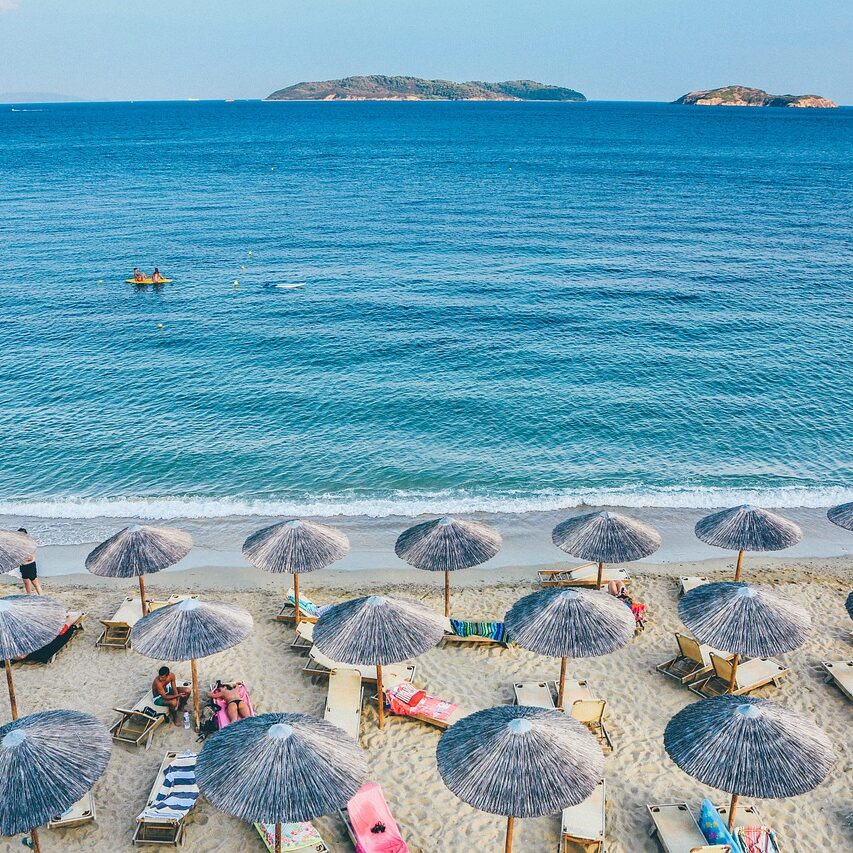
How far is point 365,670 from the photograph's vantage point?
42.2 ft

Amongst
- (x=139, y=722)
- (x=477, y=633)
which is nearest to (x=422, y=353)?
(x=477, y=633)

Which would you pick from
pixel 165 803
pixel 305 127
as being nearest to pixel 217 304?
pixel 165 803

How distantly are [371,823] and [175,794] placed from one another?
9.03 feet

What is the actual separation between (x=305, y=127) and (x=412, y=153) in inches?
2777

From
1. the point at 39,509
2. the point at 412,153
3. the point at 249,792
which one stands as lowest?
the point at 39,509

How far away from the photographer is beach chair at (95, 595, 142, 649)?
1409 centimetres

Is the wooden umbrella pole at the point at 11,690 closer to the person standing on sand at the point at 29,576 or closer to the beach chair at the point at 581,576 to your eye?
the person standing on sand at the point at 29,576

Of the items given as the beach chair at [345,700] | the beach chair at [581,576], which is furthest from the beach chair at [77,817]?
the beach chair at [581,576]

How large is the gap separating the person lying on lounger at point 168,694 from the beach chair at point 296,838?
9.62 feet

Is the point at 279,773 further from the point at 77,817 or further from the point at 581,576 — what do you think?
the point at 581,576

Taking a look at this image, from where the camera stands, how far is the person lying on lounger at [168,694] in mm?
12141

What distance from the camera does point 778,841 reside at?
999 centimetres

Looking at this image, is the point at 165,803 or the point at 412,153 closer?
the point at 165,803

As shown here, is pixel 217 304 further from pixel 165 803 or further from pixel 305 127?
pixel 305 127
